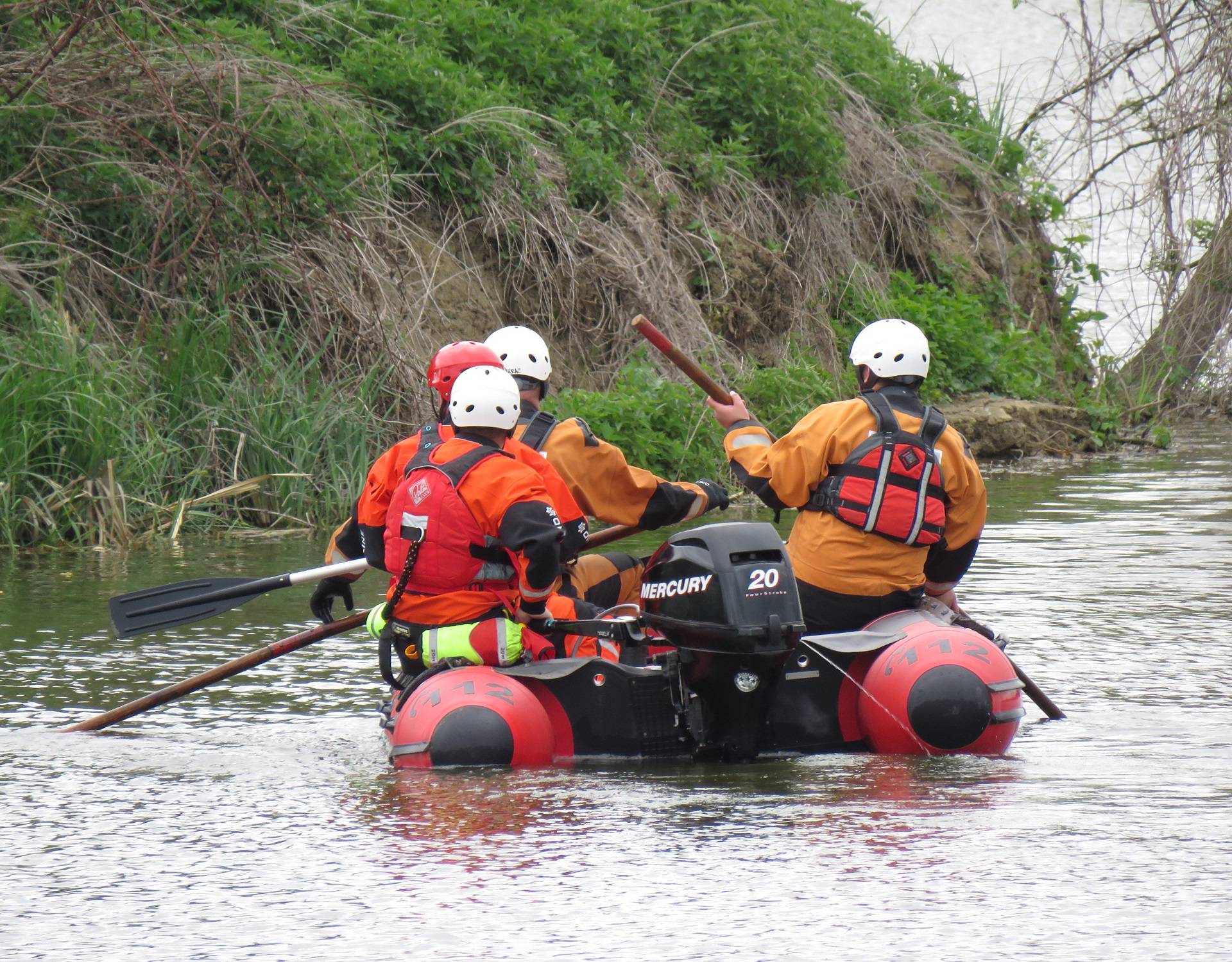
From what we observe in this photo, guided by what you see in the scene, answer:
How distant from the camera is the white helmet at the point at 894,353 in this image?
6.48 metres

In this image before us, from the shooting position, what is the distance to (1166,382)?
1947 centimetres

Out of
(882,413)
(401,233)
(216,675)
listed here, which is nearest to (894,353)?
(882,413)

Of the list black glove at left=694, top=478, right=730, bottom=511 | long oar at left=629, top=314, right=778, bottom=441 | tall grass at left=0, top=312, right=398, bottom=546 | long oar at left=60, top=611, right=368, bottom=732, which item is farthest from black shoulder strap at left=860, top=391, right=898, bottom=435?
tall grass at left=0, top=312, right=398, bottom=546

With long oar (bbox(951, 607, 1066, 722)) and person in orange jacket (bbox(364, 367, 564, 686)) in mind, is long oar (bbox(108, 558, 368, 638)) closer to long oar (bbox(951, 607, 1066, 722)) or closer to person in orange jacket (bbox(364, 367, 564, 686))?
person in orange jacket (bbox(364, 367, 564, 686))

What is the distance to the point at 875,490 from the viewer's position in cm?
626

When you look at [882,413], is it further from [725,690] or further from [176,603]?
[176,603]

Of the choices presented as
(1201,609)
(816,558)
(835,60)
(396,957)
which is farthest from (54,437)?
(835,60)

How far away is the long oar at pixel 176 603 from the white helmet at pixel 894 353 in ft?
7.72

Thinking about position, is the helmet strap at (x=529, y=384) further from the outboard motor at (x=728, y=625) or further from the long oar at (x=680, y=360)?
the outboard motor at (x=728, y=625)

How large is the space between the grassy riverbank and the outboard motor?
572 cm

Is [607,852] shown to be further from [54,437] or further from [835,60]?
[835,60]

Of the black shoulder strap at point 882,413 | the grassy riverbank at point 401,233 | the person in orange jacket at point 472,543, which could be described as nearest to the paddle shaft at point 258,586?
the person in orange jacket at point 472,543

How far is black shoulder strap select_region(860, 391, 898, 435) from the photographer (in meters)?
6.28

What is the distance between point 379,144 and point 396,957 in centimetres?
1025
